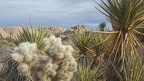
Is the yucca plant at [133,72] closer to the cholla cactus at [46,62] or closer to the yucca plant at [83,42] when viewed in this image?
the cholla cactus at [46,62]

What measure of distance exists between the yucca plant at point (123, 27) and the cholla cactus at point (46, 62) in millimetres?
1560

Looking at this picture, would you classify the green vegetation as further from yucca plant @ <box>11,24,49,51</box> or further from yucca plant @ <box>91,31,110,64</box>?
yucca plant @ <box>91,31,110,64</box>

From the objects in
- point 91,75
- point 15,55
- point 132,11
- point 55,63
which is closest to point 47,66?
point 55,63

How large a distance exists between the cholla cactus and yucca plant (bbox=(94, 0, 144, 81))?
1.56 m

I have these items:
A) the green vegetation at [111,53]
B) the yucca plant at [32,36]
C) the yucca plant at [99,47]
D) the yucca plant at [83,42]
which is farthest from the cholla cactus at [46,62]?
the yucca plant at [83,42]

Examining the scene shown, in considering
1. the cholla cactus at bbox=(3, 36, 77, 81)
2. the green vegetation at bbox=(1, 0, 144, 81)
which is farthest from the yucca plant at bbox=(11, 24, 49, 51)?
the cholla cactus at bbox=(3, 36, 77, 81)

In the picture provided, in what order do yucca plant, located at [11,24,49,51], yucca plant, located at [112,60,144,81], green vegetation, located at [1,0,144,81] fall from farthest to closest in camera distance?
1. yucca plant, located at [11,24,49,51]
2. yucca plant, located at [112,60,144,81]
3. green vegetation, located at [1,0,144,81]

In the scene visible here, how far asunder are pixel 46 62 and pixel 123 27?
9.42 feet

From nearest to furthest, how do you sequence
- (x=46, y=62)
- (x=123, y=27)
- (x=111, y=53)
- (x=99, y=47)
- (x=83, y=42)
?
(x=46, y=62)
(x=111, y=53)
(x=123, y=27)
(x=99, y=47)
(x=83, y=42)

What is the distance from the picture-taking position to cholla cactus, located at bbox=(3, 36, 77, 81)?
987cm

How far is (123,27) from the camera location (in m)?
11.5

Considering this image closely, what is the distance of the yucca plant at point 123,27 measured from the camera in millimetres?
11172

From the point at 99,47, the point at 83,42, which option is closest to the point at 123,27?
the point at 99,47

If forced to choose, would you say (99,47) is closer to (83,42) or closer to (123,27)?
(83,42)
